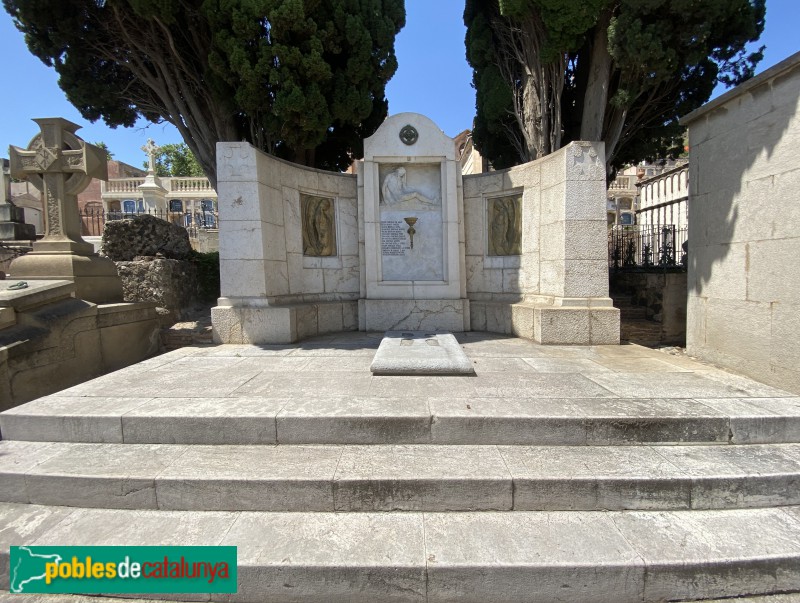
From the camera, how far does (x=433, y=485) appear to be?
2.77 m

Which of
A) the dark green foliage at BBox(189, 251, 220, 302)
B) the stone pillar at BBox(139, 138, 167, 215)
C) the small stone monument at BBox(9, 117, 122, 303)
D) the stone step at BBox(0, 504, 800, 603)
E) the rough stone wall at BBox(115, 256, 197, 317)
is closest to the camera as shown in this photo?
the stone step at BBox(0, 504, 800, 603)

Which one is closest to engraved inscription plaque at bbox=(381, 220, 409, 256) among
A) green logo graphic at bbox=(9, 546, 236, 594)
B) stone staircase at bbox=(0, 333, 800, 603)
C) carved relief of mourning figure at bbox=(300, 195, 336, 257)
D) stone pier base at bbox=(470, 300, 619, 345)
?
carved relief of mourning figure at bbox=(300, 195, 336, 257)

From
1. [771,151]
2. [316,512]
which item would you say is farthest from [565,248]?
[316,512]

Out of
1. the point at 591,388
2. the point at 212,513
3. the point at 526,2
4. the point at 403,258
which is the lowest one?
the point at 212,513

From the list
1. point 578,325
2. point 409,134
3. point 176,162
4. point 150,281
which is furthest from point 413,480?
point 176,162

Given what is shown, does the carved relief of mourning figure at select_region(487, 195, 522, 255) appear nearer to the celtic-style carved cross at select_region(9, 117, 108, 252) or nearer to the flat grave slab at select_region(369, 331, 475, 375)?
the flat grave slab at select_region(369, 331, 475, 375)

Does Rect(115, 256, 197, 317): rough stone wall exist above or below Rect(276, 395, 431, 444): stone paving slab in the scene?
above

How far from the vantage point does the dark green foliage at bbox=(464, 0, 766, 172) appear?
720cm

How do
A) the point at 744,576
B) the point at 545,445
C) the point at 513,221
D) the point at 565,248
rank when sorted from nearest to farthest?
1. the point at 744,576
2. the point at 545,445
3. the point at 565,248
4. the point at 513,221

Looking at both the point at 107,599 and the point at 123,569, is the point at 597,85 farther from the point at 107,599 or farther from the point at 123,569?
the point at 107,599

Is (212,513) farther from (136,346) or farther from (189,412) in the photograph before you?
(136,346)

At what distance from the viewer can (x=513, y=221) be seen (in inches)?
299

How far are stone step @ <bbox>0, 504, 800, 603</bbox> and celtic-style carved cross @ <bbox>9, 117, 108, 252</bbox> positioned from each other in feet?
17.4

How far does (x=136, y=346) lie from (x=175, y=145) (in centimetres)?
4727
